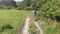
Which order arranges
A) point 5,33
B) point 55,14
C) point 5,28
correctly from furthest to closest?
point 55,14 < point 5,28 < point 5,33

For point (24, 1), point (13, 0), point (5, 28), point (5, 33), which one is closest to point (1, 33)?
point (5, 33)

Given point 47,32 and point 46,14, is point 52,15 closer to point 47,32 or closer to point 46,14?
point 46,14

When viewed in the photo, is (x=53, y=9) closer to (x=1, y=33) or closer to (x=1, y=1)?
(x=1, y=33)

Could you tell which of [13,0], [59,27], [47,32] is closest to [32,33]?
[47,32]

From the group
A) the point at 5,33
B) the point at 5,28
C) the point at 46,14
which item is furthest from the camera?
the point at 46,14

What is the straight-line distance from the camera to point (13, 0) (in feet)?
261

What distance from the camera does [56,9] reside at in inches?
774

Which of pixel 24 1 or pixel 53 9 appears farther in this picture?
pixel 24 1

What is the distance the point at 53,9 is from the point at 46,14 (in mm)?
1509

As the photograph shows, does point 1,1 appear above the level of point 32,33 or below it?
below

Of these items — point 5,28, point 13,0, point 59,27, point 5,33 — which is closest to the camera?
point 5,33

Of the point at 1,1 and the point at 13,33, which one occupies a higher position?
the point at 13,33

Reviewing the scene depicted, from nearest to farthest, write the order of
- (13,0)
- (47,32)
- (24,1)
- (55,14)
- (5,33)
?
(5,33) < (47,32) < (55,14) < (24,1) < (13,0)

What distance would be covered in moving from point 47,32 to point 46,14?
8849 millimetres
